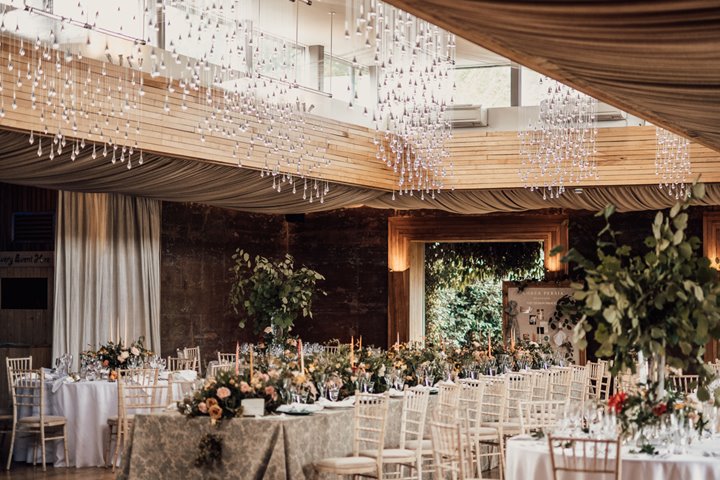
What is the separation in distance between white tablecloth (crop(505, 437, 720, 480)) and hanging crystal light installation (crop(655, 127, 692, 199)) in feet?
25.8

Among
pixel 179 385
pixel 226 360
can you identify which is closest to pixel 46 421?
pixel 179 385

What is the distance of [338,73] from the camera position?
13602 mm

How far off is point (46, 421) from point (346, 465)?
4.33m

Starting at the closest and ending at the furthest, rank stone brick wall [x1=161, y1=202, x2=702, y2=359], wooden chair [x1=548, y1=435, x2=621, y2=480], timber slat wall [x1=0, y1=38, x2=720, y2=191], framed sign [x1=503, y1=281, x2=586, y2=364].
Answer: wooden chair [x1=548, y1=435, x2=621, y2=480] → timber slat wall [x1=0, y1=38, x2=720, y2=191] → stone brick wall [x1=161, y1=202, x2=702, y2=359] → framed sign [x1=503, y1=281, x2=586, y2=364]

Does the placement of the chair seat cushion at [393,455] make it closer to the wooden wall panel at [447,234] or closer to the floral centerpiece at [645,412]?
the floral centerpiece at [645,412]

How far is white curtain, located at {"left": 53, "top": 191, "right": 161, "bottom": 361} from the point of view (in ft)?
45.2

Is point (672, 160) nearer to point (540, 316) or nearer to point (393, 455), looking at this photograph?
point (540, 316)

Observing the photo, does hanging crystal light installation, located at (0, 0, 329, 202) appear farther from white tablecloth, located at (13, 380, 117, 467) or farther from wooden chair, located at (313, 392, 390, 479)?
wooden chair, located at (313, 392, 390, 479)

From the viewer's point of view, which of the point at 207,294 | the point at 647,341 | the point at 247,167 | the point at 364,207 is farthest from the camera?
the point at 364,207

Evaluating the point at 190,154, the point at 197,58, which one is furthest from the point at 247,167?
the point at 197,58

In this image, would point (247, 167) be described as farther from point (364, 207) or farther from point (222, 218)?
point (364, 207)

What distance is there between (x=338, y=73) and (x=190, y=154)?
281 centimetres

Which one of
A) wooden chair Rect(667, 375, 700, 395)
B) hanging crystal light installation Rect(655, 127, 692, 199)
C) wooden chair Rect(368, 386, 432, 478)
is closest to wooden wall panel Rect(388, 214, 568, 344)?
hanging crystal light installation Rect(655, 127, 692, 199)

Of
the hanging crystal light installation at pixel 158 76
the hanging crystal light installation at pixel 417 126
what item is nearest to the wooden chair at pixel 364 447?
the hanging crystal light installation at pixel 158 76
